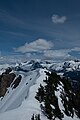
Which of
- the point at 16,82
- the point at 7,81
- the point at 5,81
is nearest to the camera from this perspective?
the point at 16,82

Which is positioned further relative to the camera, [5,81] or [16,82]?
[5,81]

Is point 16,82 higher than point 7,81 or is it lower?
lower

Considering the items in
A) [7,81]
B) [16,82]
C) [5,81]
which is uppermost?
[5,81]

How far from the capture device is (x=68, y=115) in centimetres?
5656

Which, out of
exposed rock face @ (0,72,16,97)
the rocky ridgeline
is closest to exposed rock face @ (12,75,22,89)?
the rocky ridgeline

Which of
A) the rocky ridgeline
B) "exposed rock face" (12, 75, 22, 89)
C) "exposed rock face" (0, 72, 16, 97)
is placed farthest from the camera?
"exposed rock face" (0, 72, 16, 97)

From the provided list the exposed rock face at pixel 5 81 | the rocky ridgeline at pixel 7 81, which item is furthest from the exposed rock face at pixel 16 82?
the exposed rock face at pixel 5 81

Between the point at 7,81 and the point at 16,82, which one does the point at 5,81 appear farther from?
the point at 16,82

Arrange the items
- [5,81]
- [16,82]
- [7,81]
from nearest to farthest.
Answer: [16,82]
[5,81]
[7,81]

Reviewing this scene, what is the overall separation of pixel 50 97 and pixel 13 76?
68.7 metres

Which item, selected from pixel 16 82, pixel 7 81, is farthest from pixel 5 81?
pixel 16 82

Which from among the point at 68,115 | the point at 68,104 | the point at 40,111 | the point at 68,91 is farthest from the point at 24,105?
the point at 68,91

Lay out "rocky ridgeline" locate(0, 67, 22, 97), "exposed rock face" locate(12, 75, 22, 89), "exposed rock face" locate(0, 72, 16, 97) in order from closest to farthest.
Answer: "exposed rock face" locate(12, 75, 22, 89) < "rocky ridgeline" locate(0, 67, 22, 97) < "exposed rock face" locate(0, 72, 16, 97)

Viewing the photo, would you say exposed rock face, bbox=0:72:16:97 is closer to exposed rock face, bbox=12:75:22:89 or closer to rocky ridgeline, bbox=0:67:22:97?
rocky ridgeline, bbox=0:67:22:97
